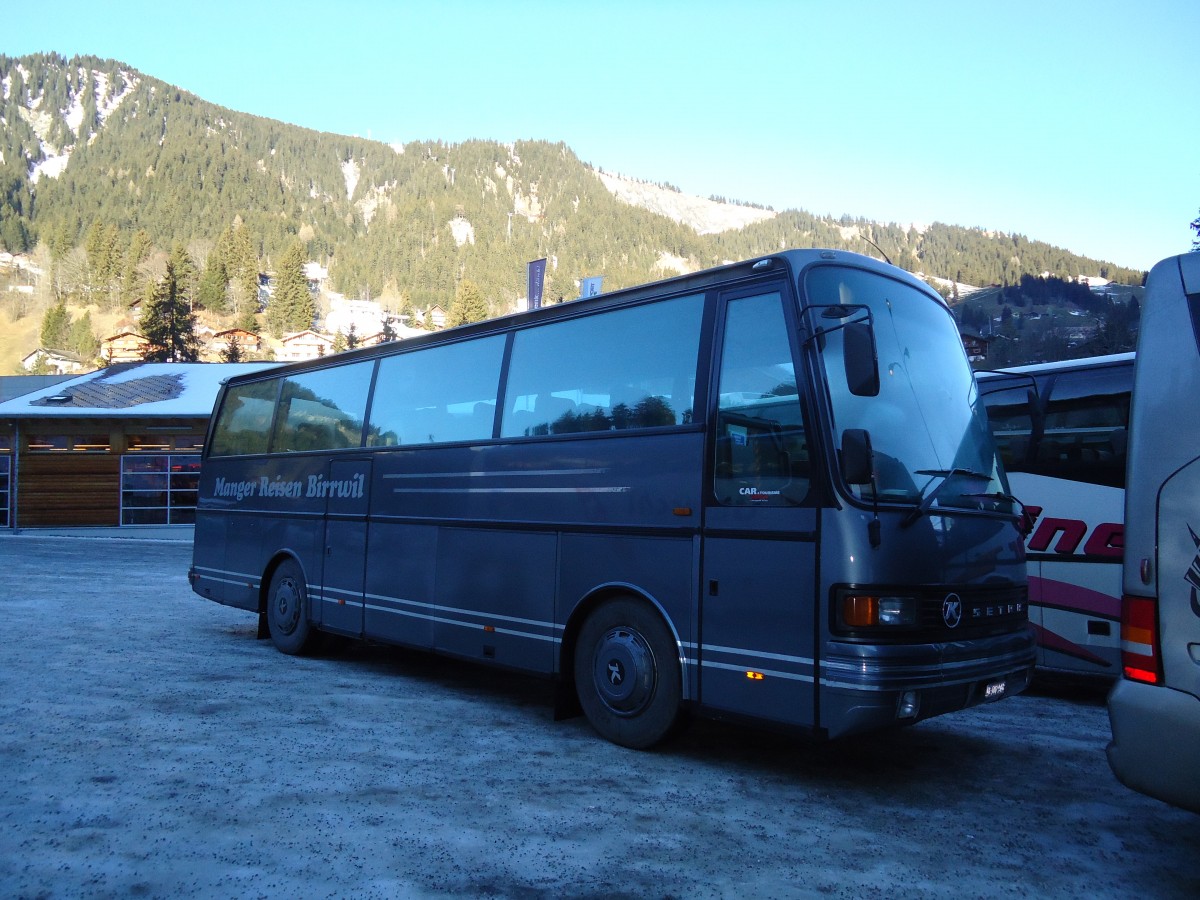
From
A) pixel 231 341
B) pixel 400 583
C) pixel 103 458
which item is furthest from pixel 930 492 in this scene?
pixel 231 341

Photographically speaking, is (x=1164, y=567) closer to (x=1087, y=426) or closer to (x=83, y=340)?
(x=1087, y=426)

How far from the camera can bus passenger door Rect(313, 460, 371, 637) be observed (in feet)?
29.5

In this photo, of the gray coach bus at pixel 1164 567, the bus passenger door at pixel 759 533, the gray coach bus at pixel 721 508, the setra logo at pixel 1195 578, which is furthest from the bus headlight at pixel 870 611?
the setra logo at pixel 1195 578

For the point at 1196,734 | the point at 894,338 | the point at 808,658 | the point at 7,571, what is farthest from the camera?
the point at 7,571

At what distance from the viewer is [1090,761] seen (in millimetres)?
6176

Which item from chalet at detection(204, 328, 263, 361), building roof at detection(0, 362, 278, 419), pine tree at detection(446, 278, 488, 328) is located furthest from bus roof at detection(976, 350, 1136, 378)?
pine tree at detection(446, 278, 488, 328)

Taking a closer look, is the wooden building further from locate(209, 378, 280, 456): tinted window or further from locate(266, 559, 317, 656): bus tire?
locate(266, 559, 317, 656): bus tire

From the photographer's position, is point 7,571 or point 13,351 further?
point 13,351

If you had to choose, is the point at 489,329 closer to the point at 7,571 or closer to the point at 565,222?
the point at 7,571

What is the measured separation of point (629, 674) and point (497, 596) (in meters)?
1.58

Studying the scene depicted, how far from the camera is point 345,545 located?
9.20 meters

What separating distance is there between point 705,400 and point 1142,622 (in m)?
2.74

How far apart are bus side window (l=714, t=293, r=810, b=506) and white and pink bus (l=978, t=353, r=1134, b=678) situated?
10.5 feet

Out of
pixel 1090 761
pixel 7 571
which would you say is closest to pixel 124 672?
pixel 1090 761
